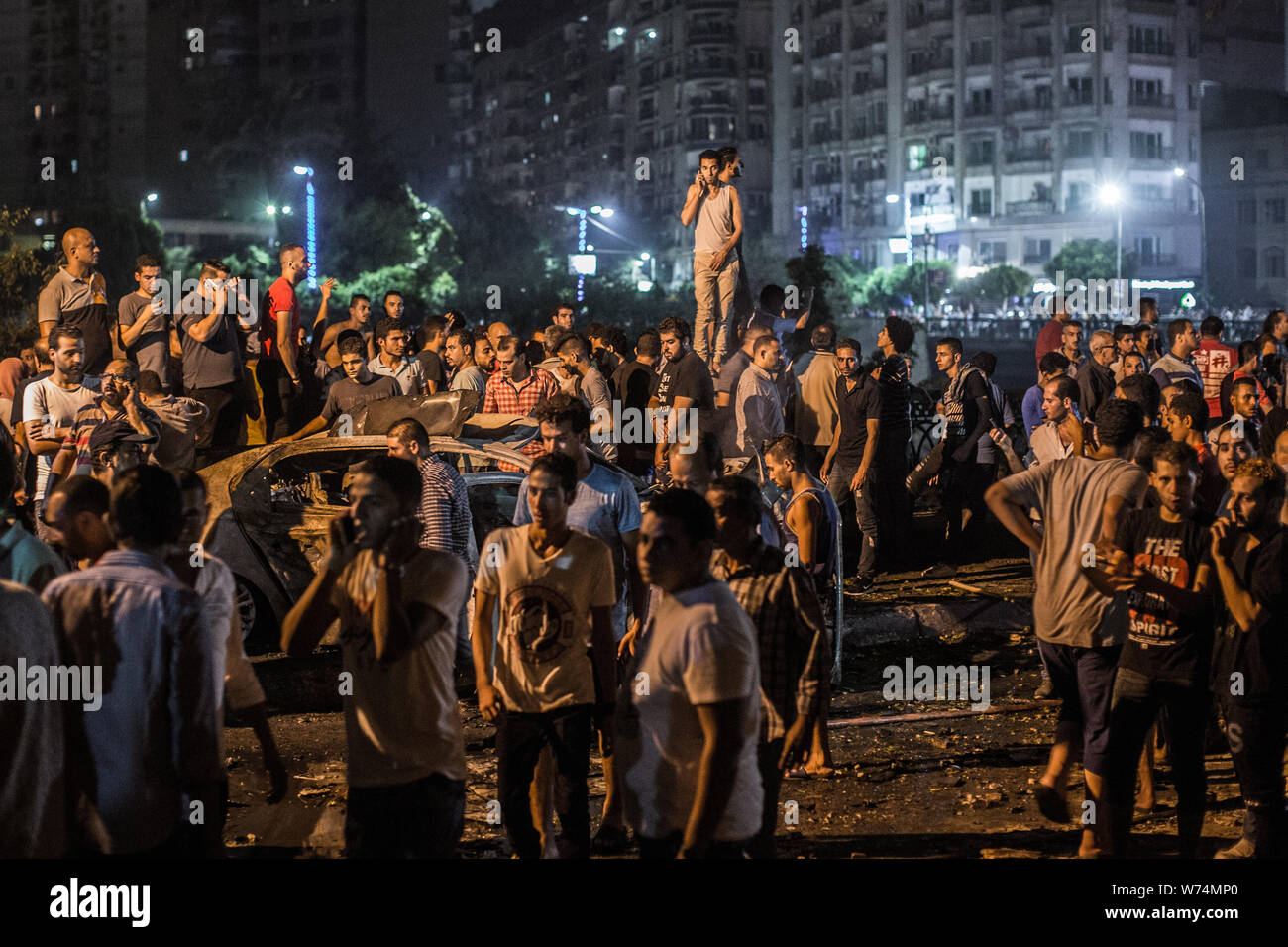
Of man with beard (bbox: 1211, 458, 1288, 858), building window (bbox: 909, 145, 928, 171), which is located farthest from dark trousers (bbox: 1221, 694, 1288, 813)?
building window (bbox: 909, 145, 928, 171)

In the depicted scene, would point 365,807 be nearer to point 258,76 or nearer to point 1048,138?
point 1048,138

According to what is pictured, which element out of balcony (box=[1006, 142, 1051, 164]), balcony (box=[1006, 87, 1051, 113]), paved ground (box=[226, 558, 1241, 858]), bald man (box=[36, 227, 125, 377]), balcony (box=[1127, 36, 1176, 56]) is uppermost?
balcony (box=[1127, 36, 1176, 56])

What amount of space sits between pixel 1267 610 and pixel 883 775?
99.1 inches

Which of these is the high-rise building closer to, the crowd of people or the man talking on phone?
the man talking on phone

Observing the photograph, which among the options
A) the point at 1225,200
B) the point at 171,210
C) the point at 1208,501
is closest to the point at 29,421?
the point at 1208,501

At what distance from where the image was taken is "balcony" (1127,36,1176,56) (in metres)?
87.4

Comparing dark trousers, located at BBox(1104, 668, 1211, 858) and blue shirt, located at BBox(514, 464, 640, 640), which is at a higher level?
blue shirt, located at BBox(514, 464, 640, 640)

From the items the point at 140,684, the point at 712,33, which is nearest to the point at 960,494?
the point at 140,684

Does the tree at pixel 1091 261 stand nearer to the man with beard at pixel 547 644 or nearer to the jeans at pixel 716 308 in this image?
the jeans at pixel 716 308

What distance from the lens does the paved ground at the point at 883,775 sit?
6.56 m

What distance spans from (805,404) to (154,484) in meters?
8.42

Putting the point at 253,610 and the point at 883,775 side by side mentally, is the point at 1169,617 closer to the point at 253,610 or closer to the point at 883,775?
the point at 883,775

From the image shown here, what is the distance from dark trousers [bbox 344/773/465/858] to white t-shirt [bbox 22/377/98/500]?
525 cm

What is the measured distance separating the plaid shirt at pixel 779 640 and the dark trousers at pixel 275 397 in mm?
8523
